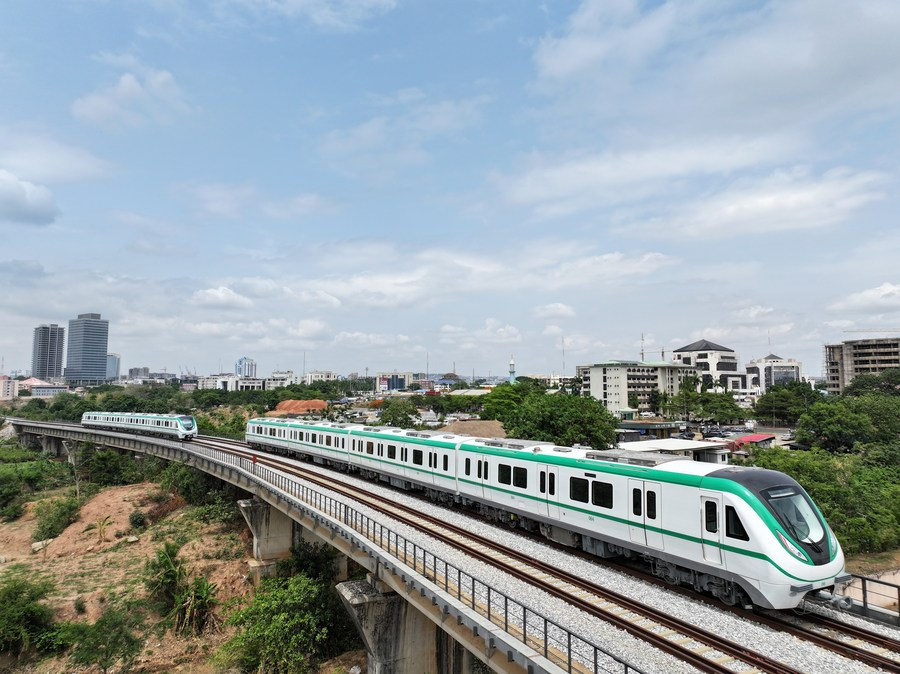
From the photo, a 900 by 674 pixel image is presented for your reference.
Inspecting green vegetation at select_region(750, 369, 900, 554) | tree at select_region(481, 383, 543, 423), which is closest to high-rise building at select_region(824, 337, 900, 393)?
green vegetation at select_region(750, 369, 900, 554)

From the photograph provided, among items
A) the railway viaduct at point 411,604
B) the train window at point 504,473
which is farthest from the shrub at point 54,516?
the train window at point 504,473

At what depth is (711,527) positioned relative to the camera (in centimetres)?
1275

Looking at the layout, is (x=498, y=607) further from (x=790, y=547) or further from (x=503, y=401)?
(x=503, y=401)

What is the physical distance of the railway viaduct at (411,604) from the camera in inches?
424

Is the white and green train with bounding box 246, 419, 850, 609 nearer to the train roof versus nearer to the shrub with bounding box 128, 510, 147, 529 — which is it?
the train roof

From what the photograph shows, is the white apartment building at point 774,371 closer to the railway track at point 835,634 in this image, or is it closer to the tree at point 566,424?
the tree at point 566,424

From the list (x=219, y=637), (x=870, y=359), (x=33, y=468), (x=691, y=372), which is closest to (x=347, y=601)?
(x=219, y=637)

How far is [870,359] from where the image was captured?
423 feet

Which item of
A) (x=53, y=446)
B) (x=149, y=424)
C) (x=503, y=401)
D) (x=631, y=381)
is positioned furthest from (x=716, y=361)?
(x=53, y=446)

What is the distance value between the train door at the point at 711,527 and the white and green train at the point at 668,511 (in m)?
0.02

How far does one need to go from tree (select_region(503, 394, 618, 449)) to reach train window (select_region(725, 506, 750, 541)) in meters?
29.5

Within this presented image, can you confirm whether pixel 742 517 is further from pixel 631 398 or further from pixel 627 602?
pixel 631 398

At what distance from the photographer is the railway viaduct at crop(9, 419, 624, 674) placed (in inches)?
424

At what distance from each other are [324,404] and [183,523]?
8293 centimetres
